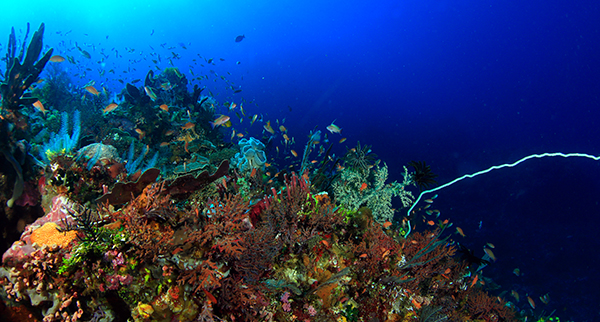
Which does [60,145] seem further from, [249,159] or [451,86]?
[451,86]

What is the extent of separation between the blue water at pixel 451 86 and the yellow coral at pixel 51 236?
1716 centimetres

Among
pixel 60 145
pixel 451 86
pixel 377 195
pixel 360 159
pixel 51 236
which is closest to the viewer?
pixel 51 236

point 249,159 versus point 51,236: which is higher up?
point 249,159

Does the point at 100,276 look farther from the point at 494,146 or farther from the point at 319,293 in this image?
the point at 494,146

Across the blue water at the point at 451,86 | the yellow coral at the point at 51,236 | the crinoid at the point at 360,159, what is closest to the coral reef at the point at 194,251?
the yellow coral at the point at 51,236

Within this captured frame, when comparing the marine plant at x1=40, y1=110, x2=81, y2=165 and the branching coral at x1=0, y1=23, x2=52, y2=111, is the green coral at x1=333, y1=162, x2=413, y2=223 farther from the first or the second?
the branching coral at x1=0, y1=23, x2=52, y2=111

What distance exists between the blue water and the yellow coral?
17.2 meters

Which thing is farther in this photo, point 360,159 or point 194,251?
point 360,159

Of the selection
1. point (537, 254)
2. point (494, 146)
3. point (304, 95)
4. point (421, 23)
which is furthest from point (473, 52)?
point (537, 254)

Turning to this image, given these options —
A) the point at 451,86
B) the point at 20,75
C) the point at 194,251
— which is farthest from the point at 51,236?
the point at 451,86

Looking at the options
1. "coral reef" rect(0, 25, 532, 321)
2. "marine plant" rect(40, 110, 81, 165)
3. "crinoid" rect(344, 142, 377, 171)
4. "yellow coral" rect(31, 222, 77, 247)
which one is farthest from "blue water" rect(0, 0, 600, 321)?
"yellow coral" rect(31, 222, 77, 247)

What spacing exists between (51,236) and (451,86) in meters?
107

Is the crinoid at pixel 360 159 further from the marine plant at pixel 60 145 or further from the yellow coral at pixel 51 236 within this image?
the marine plant at pixel 60 145

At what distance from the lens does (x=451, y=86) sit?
87.1 meters
